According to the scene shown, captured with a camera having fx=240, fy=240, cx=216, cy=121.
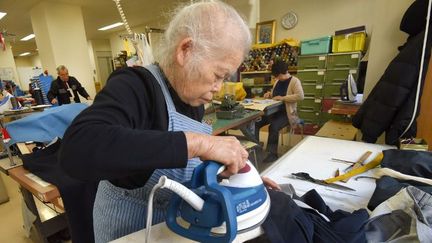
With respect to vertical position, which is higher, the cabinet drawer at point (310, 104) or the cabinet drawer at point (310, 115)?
the cabinet drawer at point (310, 104)

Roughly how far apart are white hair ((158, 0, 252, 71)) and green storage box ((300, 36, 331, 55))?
3892mm

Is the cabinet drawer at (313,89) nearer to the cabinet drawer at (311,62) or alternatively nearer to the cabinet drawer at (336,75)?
the cabinet drawer at (336,75)

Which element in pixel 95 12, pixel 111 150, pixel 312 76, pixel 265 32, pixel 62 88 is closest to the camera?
pixel 111 150

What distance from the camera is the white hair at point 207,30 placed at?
633 mm

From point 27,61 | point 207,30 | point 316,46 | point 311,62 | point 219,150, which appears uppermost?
point 27,61

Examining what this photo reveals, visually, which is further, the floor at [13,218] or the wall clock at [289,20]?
the wall clock at [289,20]

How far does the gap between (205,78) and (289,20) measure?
4.88 meters

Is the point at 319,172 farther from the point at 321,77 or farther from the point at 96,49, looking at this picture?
the point at 96,49

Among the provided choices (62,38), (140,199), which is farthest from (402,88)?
(62,38)

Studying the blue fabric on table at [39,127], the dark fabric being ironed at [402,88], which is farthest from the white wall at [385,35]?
the blue fabric on table at [39,127]

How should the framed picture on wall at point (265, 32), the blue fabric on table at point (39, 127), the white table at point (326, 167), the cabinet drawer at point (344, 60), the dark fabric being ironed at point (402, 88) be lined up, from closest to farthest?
1. the white table at point (326, 167)
2. the dark fabric being ironed at point (402, 88)
3. the blue fabric on table at point (39, 127)
4. the cabinet drawer at point (344, 60)
5. the framed picture on wall at point (265, 32)

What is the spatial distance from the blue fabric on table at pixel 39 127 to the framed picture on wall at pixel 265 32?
4.34m

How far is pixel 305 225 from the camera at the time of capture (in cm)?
58

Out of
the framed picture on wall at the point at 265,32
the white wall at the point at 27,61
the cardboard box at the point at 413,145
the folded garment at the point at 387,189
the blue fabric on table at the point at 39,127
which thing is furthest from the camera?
the white wall at the point at 27,61
